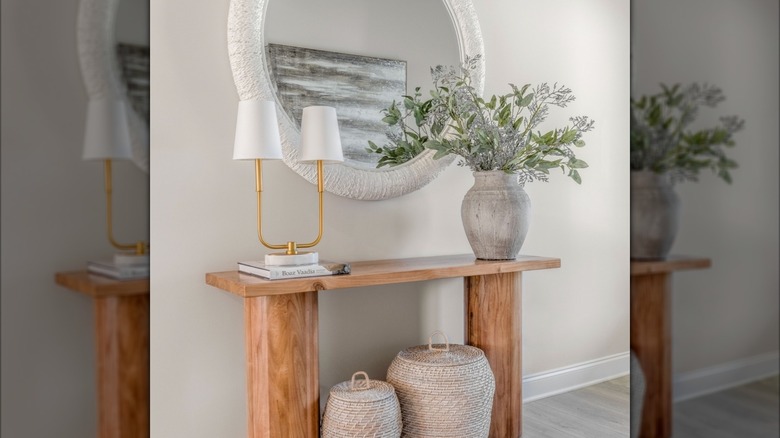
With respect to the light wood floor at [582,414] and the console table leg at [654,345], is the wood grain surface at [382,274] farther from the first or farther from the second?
the console table leg at [654,345]

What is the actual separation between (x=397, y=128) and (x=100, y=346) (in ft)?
6.16

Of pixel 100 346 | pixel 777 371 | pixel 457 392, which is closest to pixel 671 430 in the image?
pixel 777 371

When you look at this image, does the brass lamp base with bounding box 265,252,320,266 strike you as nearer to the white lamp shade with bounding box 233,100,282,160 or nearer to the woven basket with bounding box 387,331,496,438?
the white lamp shade with bounding box 233,100,282,160

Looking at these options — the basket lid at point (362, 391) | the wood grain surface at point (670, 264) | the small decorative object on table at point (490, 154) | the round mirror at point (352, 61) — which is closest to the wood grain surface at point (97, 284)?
the wood grain surface at point (670, 264)

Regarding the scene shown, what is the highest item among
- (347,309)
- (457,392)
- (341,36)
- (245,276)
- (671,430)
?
(341,36)

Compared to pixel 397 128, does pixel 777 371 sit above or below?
below

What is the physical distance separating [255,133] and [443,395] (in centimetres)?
96

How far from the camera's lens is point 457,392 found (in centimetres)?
173

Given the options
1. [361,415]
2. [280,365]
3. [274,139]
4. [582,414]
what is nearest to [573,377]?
[582,414]

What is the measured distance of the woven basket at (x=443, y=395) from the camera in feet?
5.67

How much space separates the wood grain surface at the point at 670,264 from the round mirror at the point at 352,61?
5.50 ft

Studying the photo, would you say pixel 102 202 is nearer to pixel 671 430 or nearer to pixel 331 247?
pixel 671 430

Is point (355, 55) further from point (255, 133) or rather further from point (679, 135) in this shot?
point (679, 135)

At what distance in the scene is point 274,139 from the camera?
59.0 inches
